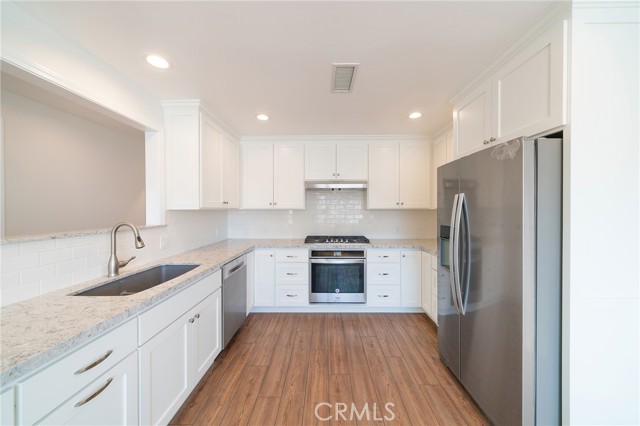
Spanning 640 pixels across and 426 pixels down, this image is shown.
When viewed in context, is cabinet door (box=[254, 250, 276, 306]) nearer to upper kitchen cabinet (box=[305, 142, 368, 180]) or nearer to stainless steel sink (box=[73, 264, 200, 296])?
stainless steel sink (box=[73, 264, 200, 296])

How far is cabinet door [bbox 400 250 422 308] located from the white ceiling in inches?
71.5

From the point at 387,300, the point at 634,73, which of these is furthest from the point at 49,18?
the point at 387,300

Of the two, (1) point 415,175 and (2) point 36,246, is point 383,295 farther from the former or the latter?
(2) point 36,246

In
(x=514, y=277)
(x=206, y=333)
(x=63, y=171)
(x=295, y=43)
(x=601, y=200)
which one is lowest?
(x=206, y=333)

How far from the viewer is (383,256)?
9.76ft

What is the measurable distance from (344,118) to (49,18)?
2225mm

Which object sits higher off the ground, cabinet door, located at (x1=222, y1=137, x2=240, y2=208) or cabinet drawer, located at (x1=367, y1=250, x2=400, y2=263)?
cabinet door, located at (x1=222, y1=137, x2=240, y2=208)

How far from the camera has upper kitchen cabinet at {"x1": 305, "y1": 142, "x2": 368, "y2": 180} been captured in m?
3.29

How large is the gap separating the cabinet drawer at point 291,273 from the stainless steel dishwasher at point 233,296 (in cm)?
47

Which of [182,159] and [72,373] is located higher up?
[182,159]

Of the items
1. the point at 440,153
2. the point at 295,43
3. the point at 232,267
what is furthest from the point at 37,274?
the point at 440,153

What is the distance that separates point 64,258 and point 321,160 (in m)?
2.68

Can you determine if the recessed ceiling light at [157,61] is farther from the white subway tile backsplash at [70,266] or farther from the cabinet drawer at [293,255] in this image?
the cabinet drawer at [293,255]

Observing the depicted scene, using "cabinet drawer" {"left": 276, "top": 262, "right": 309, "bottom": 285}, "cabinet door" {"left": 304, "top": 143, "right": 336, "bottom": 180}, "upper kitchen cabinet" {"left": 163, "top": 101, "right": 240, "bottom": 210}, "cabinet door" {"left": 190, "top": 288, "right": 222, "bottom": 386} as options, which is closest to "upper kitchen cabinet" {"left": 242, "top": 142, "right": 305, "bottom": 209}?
"cabinet door" {"left": 304, "top": 143, "right": 336, "bottom": 180}
